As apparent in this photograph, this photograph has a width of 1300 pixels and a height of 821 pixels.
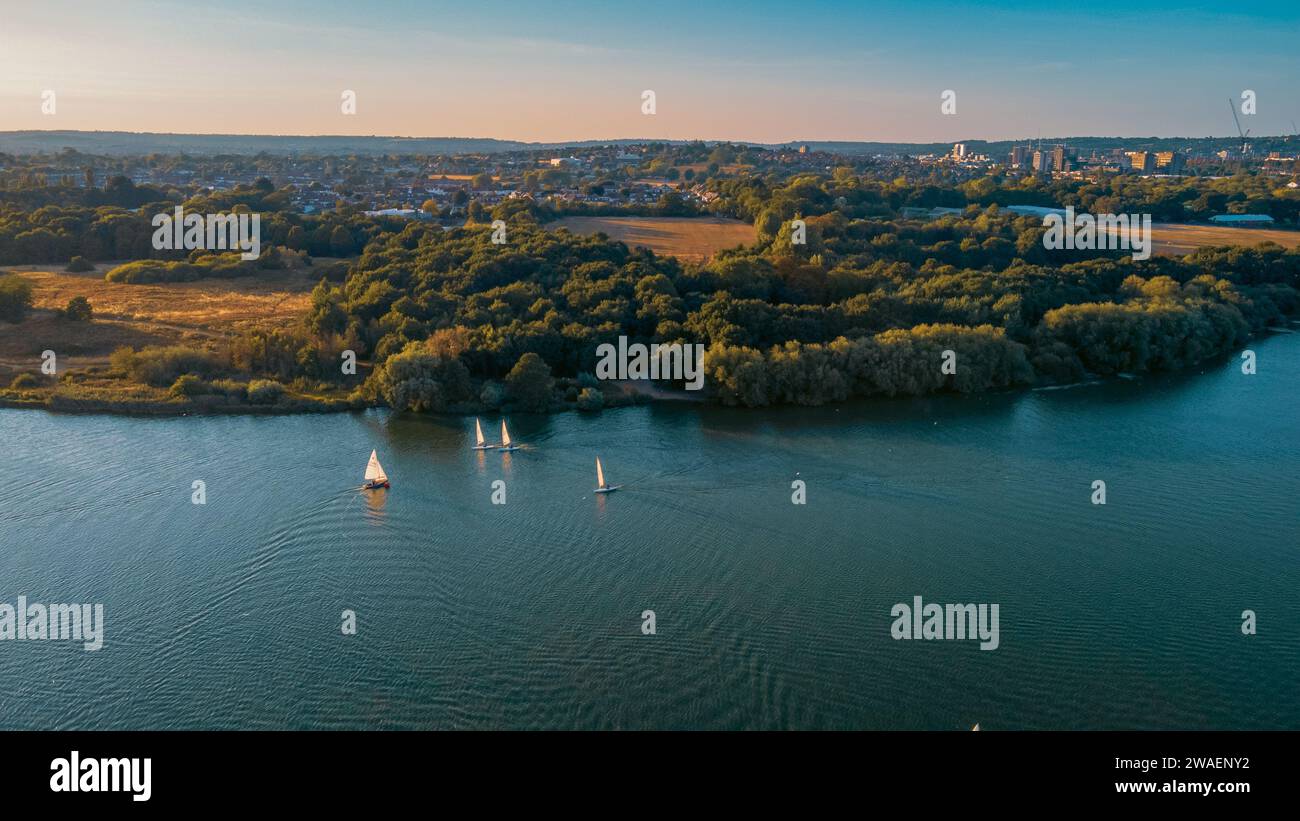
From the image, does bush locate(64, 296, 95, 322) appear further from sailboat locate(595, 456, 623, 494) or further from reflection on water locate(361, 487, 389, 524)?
sailboat locate(595, 456, 623, 494)

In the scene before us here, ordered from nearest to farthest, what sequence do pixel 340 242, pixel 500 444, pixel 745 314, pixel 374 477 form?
pixel 374 477 < pixel 500 444 < pixel 745 314 < pixel 340 242

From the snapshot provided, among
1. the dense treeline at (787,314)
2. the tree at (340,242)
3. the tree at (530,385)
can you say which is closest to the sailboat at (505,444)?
the tree at (530,385)

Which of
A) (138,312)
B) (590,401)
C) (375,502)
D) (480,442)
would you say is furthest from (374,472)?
(138,312)

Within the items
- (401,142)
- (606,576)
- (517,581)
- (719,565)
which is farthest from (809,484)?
(401,142)

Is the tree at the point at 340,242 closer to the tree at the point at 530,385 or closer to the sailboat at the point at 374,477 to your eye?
the tree at the point at 530,385

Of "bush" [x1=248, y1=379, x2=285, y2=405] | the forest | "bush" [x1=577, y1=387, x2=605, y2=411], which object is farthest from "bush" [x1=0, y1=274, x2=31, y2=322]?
"bush" [x1=577, y1=387, x2=605, y2=411]

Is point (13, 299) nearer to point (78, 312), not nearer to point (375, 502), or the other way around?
point (78, 312)
